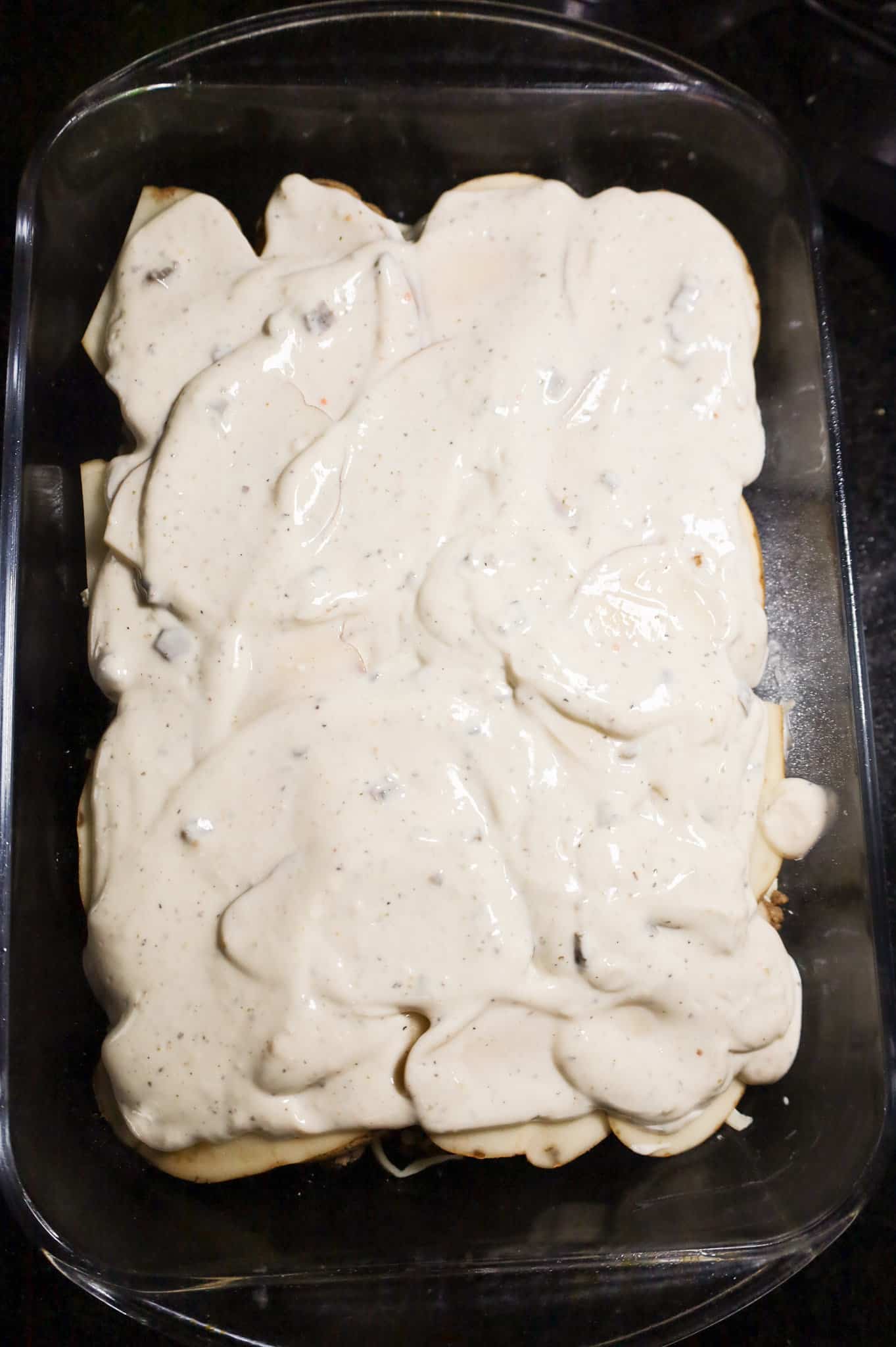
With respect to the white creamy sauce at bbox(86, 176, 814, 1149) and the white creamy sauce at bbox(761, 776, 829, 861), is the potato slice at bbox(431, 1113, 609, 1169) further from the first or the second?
the white creamy sauce at bbox(761, 776, 829, 861)

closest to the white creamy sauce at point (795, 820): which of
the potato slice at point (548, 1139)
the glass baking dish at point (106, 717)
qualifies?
the glass baking dish at point (106, 717)

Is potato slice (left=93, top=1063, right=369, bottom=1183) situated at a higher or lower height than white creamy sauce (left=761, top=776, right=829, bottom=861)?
lower

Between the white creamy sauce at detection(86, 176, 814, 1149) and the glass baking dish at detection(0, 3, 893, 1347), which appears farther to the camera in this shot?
the glass baking dish at detection(0, 3, 893, 1347)

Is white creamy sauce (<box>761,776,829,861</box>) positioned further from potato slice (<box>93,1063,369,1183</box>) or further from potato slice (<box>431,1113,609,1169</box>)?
potato slice (<box>93,1063,369,1183</box>)

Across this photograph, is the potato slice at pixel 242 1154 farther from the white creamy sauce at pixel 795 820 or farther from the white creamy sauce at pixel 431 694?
the white creamy sauce at pixel 795 820

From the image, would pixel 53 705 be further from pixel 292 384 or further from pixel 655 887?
pixel 655 887

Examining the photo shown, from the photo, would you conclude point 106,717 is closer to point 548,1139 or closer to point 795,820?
point 548,1139

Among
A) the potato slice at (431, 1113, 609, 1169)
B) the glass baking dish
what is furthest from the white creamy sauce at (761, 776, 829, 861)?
the potato slice at (431, 1113, 609, 1169)
